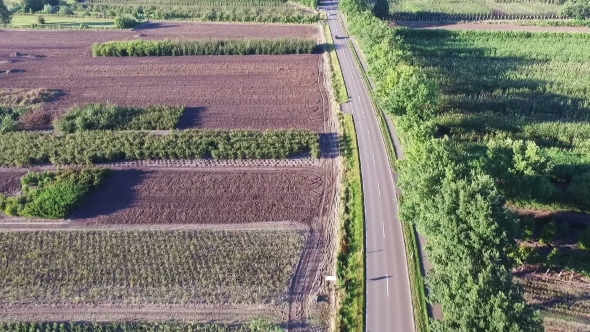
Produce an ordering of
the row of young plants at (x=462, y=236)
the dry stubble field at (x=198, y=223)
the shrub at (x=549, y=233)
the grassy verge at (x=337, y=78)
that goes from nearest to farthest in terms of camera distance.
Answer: the row of young plants at (x=462, y=236) < the dry stubble field at (x=198, y=223) < the shrub at (x=549, y=233) < the grassy verge at (x=337, y=78)

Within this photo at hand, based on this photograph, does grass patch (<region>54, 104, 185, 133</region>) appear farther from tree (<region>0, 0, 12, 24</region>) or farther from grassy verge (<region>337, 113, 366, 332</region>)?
tree (<region>0, 0, 12, 24</region>)

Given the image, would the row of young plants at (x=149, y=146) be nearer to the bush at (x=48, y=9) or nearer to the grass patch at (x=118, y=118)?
the grass patch at (x=118, y=118)

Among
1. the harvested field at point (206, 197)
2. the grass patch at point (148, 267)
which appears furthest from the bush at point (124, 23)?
the grass patch at point (148, 267)

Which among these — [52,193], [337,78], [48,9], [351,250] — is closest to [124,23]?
[48,9]

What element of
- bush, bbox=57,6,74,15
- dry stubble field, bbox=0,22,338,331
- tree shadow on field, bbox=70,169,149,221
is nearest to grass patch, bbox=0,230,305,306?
dry stubble field, bbox=0,22,338,331

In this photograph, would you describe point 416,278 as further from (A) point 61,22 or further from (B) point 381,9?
(A) point 61,22

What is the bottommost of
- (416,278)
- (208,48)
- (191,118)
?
(416,278)
